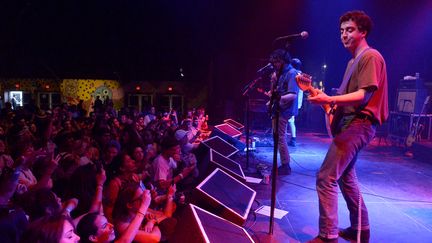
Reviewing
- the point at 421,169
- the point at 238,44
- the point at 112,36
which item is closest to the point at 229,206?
the point at 421,169

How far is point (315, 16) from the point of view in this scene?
1091 centimetres

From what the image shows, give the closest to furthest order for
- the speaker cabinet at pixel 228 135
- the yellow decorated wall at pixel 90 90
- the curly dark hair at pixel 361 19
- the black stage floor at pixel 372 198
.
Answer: the curly dark hair at pixel 361 19 < the black stage floor at pixel 372 198 < the speaker cabinet at pixel 228 135 < the yellow decorated wall at pixel 90 90

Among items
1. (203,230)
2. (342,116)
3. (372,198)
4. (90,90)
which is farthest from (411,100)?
(90,90)

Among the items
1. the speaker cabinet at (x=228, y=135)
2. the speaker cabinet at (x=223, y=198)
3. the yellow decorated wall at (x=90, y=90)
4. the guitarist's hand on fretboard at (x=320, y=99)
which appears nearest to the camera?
the guitarist's hand on fretboard at (x=320, y=99)

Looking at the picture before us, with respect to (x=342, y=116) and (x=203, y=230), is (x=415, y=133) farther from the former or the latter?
(x=203, y=230)

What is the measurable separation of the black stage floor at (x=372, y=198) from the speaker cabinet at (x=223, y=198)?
0.24 meters

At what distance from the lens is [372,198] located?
385 cm

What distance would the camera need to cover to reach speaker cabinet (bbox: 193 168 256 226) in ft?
7.96

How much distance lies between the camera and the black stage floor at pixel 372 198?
281 cm

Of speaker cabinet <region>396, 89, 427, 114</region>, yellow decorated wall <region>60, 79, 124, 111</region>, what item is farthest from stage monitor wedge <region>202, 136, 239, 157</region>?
yellow decorated wall <region>60, 79, 124, 111</region>

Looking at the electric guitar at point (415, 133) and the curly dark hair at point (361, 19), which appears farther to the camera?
the electric guitar at point (415, 133)

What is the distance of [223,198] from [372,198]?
7.36ft

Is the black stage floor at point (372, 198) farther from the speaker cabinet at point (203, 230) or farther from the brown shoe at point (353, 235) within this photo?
the speaker cabinet at point (203, 230)

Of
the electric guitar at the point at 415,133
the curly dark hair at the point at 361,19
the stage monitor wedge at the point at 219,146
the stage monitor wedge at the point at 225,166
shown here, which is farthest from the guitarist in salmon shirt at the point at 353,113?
the electric guitar at the point at 415,133
